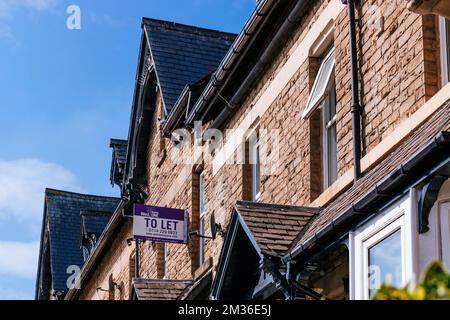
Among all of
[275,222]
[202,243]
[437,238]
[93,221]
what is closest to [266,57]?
[275,222]

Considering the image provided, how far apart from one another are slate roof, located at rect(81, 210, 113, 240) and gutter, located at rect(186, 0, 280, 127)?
14.8 meters

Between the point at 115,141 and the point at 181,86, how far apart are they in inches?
262

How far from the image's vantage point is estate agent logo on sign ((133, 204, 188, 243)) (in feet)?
59.5

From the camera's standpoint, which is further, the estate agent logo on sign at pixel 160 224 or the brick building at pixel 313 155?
the estate agent logo on sign at pixel 160 224

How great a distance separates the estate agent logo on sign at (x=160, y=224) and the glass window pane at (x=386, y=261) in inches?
368

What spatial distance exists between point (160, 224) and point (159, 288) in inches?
44.9

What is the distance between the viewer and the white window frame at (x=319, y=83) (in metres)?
12.9

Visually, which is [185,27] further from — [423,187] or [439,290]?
[439,290]

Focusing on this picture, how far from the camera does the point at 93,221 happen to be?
33031mm

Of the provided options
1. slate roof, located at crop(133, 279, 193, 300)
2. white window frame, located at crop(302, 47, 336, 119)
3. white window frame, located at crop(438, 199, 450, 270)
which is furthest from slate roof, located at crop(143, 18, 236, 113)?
white window frame, located at crop(438, 199, 450, 270)

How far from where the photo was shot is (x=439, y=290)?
370 cm

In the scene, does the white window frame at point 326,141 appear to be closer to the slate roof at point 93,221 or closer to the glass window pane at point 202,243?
the glass window pane at point 202,243

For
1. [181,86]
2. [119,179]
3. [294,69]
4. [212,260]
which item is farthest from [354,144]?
[119,179]

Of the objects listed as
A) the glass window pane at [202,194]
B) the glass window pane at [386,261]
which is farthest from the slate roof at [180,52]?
the glass window pane at [386,261]
